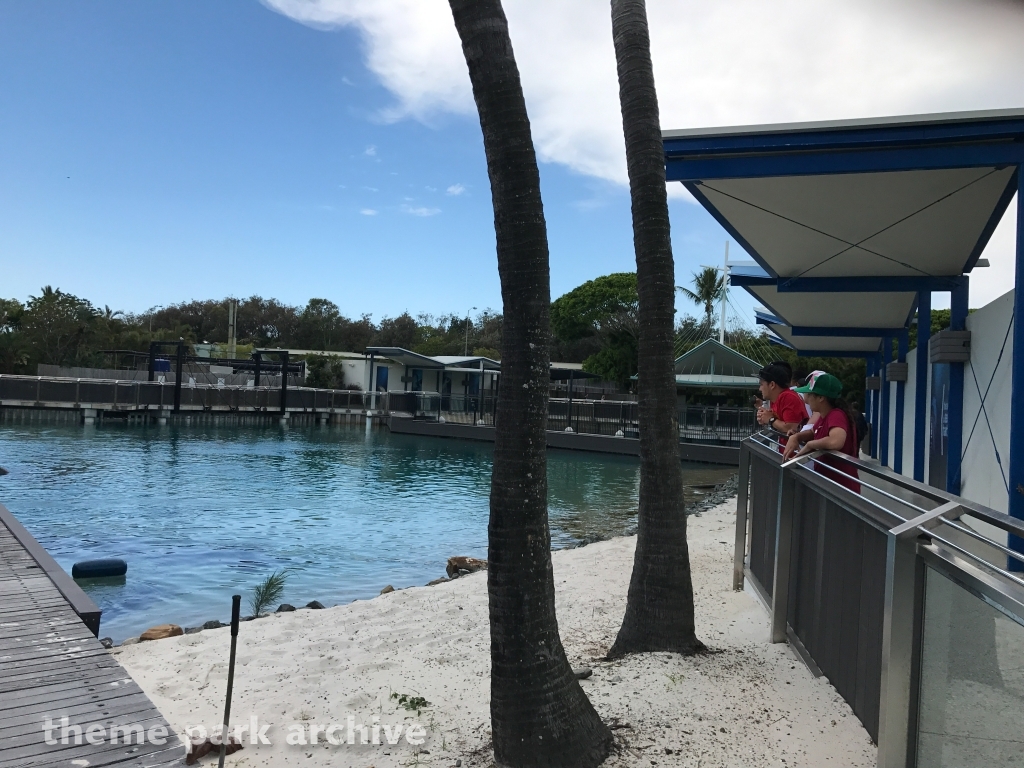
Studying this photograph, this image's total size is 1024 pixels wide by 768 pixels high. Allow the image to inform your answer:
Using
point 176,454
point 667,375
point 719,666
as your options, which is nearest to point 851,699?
point 719,666

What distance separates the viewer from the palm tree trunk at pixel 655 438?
519 centimetres

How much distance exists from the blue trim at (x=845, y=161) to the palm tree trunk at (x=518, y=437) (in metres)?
3.27

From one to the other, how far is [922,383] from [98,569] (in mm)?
12284

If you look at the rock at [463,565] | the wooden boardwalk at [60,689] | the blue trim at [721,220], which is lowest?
the rock at [463,565]

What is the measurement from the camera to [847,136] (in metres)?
6.12

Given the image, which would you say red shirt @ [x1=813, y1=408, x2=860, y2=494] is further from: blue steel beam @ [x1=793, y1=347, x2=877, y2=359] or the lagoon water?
blue steel beam @ [x1=793, y1=347, x2=877, y2=359]

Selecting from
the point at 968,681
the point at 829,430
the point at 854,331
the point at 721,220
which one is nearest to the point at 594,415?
the point at 854,331

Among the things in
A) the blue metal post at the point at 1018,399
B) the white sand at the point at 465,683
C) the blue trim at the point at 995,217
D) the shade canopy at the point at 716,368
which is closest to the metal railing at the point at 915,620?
the white sand at the point at 465,683

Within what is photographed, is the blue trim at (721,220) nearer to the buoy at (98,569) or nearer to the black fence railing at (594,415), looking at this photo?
the buoy at (98,569)

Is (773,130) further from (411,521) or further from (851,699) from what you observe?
(411,521)

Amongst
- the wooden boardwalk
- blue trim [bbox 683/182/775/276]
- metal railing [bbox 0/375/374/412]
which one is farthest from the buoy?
metal railing [bbox 0/375/374/412]

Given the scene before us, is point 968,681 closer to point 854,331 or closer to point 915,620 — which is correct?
point 915,620

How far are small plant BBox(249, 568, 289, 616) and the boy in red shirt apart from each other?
5.73 metres

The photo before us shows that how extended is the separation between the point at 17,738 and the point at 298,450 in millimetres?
29161
